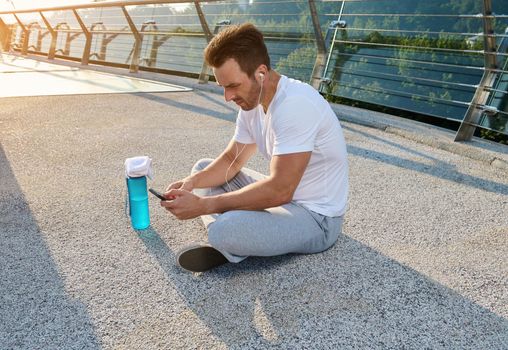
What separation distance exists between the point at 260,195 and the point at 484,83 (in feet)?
11.9

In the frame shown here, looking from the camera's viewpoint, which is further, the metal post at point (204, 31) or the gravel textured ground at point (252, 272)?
the metal post at point (204, 31)

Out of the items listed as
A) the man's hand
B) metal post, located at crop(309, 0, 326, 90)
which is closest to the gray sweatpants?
the man's hand

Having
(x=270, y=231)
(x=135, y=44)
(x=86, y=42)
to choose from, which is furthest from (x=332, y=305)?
(x=86, y=42)

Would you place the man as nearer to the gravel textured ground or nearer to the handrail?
the gravel textured ground

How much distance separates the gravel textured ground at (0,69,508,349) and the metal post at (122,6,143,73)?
6263 millimetres

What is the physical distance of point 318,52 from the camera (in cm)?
662

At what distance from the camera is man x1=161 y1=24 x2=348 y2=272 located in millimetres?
2125

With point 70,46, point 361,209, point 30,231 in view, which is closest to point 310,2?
point 361,209

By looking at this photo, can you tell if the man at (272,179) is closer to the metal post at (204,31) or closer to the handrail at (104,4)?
the metal post at (204,31)

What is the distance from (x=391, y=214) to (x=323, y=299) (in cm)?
124

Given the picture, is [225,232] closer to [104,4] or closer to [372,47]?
[372,47]

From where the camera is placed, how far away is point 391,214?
311 centimetres

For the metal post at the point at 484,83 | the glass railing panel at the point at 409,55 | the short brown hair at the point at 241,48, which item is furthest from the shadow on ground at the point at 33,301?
the glass railing panel at the point at 409,55

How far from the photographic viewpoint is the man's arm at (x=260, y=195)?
214cm
